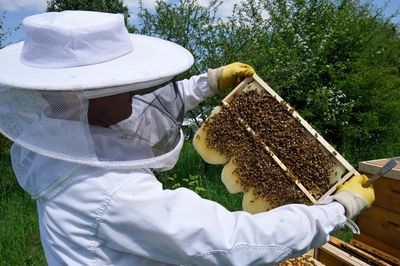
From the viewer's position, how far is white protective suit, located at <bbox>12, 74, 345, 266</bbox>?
1.50 meters

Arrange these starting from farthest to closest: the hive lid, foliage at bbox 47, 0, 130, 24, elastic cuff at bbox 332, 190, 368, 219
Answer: foliage at bbox 47, 0, 130, 24 < the hive lid < elastic cuff at bbox 332, 190, 368, 219

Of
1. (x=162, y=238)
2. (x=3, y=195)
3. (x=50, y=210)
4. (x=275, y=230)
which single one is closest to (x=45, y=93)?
(x=50, y=210)

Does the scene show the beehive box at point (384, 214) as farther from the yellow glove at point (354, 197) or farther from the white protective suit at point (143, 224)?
the white protective suit at point (143, 224)

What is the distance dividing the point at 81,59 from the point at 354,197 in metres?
1.43

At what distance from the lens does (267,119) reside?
295cm

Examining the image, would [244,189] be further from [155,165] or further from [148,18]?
[148,18]

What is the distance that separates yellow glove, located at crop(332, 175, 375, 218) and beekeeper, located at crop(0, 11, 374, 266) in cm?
25

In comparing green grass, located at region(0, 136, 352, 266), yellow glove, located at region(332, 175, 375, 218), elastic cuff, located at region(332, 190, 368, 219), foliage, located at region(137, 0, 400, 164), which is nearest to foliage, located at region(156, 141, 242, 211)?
green grass, located at region(0, 136, 352, 266)

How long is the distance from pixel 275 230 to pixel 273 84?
4.44 meters

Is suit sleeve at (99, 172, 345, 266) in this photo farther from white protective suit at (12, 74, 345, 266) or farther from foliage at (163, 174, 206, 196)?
foliage at (163, 174, 206, 196)

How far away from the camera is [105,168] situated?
5.17 ft

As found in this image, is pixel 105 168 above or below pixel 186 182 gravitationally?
above

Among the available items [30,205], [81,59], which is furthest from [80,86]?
[30,205]

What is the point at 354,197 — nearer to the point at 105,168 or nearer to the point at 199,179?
the point at 105,168
